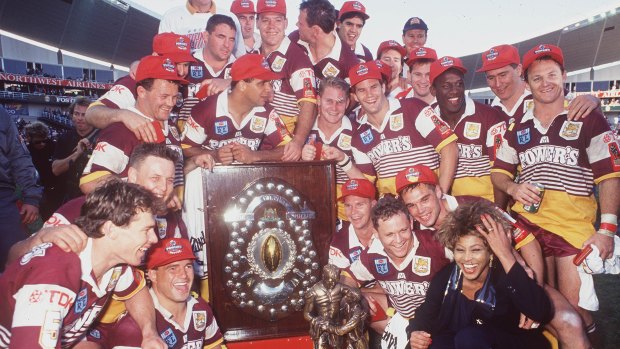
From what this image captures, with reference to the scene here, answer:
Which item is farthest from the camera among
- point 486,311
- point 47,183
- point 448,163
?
point 47,183

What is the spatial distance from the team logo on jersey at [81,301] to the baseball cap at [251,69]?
1.82 metres

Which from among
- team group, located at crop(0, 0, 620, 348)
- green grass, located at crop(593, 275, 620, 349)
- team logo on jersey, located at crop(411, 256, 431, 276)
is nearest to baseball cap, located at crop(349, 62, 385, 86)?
team group, located at crop(0, 0, 620, 348)

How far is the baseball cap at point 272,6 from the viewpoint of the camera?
14.0 feet

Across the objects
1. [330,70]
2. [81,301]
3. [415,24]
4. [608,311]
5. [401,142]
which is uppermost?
[415,24]

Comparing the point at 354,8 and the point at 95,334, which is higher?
the point at 354,8

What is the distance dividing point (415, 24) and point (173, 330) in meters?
4.22

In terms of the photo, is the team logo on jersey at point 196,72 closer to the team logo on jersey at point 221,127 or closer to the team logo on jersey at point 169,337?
the team logo on jersey at point 221,127

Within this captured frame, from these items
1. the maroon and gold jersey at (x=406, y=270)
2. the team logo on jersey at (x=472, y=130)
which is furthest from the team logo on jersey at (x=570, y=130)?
the maroon and gold jersey at (x=406, y=270)

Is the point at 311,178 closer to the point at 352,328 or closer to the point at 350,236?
the point at 350,236

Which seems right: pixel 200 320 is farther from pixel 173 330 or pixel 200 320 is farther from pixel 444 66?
pixel 444 66

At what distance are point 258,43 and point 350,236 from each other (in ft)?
9.39

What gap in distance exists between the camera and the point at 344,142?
13.0 feet

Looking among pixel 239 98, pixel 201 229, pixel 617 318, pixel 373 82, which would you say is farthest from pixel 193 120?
pixel 617 318

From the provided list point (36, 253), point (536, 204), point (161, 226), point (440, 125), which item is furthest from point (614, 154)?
point (36, 253)
